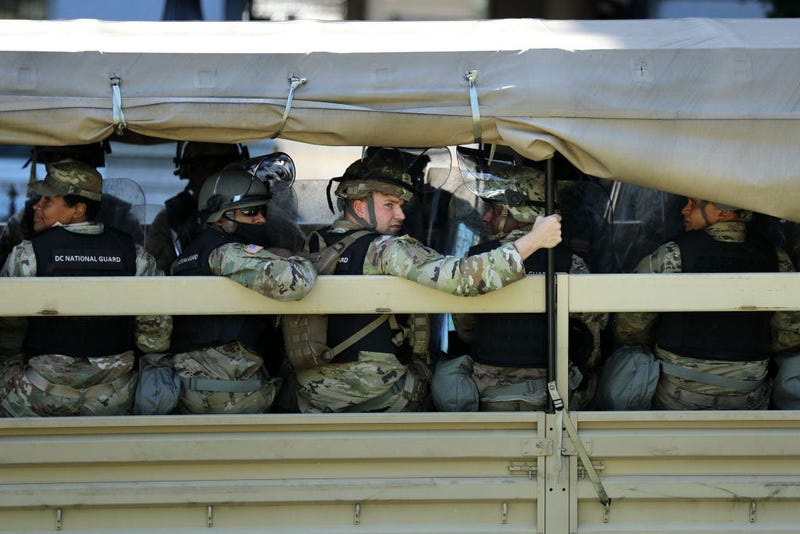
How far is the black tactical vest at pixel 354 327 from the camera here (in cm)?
351

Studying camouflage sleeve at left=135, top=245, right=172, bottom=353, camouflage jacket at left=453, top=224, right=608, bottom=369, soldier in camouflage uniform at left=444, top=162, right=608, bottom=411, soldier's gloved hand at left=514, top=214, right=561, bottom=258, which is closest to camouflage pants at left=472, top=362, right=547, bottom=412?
soldier in camouflage uniform at left=444, top=162, right=608, bottom=411

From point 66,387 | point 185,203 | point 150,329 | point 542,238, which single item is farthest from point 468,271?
point 185,203

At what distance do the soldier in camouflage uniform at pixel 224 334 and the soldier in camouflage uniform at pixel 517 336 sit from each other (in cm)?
62

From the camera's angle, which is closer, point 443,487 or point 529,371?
point 443,487

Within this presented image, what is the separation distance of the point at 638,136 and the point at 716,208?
0.67 m

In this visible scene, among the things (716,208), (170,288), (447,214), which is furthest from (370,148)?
(716,208)

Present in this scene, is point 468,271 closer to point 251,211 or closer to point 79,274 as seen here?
point 251,211

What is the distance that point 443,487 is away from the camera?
3.22 meters

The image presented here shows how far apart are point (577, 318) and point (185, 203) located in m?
1.81

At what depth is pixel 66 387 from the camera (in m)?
3.52

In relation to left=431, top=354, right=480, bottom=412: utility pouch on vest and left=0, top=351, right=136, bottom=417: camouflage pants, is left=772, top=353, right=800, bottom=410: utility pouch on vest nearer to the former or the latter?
left=431, top=354, right=480, bottom=412: utility pouch on vest

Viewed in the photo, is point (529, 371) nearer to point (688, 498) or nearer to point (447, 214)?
point (688, 498)

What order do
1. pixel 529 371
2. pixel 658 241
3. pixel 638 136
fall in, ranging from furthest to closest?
pixel 658 241, pixel 529 371, pixel 638 136

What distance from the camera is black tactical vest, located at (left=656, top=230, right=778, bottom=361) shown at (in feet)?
11.9
